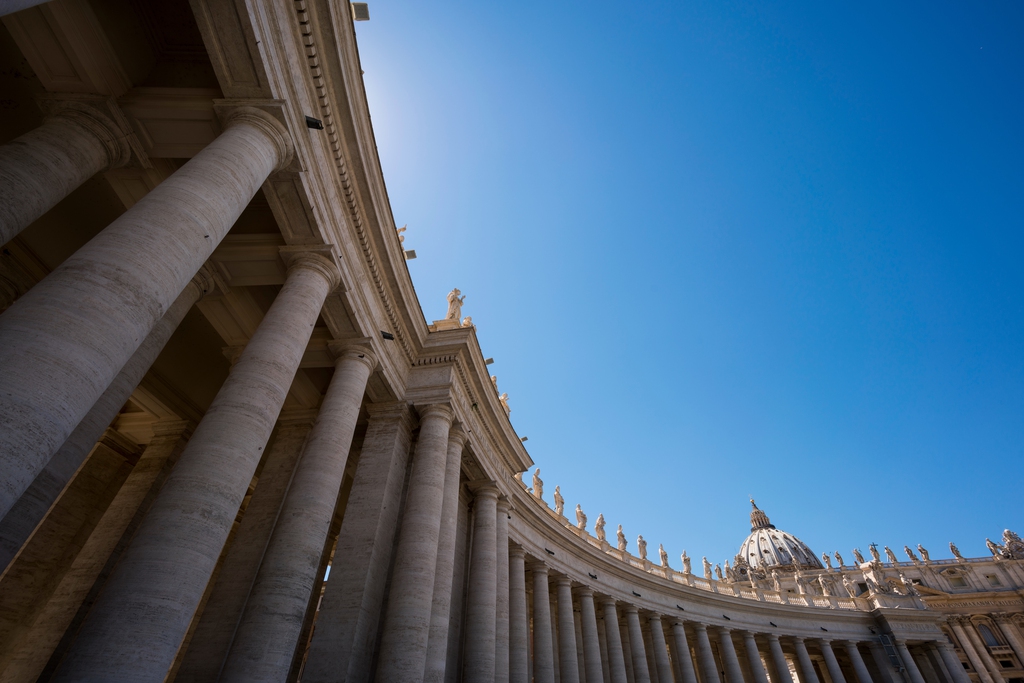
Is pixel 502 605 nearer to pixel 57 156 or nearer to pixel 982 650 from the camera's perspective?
pixel 57 156

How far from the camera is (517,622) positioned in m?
26.0

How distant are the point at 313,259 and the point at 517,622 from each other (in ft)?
69.8

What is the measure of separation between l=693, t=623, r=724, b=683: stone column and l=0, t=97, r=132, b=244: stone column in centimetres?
5504

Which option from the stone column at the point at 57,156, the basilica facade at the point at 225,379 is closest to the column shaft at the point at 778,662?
the basilica facade at the point at 225,379

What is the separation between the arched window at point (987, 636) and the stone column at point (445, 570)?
10165 cm

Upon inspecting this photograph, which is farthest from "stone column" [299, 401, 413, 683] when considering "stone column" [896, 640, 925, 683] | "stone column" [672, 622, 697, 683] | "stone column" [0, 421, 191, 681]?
"stone column" [896, 640, 925, 683]

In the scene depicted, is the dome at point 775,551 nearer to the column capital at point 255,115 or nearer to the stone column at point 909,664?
the stone column at point 909,664

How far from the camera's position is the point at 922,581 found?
9112 cm

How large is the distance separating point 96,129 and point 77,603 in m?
15.5

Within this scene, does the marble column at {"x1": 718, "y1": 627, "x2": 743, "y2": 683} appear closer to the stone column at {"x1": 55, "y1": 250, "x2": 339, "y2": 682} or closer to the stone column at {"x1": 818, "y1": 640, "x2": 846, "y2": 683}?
the stone column at {"x1": 818, "y1": 640, "x2": 846, "y2": 683}

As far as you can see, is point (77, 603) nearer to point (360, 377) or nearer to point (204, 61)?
point (360, 377)

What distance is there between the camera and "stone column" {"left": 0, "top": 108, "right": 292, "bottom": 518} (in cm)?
617

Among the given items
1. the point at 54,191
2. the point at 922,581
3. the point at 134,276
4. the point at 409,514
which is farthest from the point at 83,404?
the point at 922,581

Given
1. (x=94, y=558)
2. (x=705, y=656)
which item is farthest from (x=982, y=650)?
(x=94, y=558)
